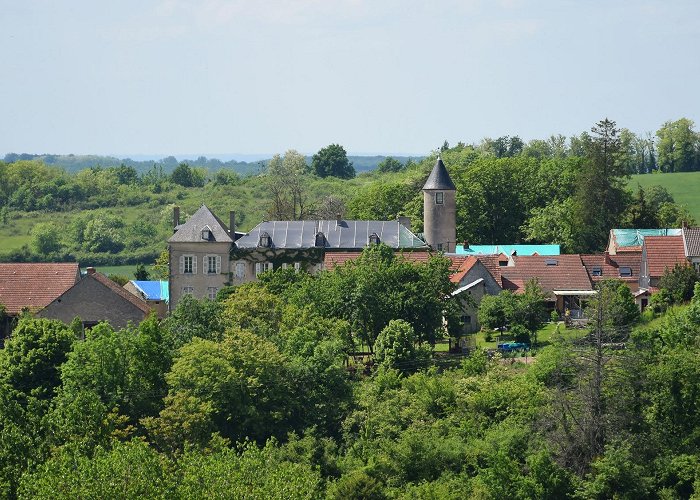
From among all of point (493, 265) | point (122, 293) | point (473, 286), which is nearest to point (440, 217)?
point (493, 265)

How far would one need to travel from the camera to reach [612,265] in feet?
247

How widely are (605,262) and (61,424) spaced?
35438 millimetres

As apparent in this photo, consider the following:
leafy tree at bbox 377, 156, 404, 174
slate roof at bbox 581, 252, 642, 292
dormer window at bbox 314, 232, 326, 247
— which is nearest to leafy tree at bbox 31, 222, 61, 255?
leafy tree at bbox 377, 156, 404, 174

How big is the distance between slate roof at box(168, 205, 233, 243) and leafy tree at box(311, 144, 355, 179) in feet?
264

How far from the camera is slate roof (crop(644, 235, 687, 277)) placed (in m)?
69.3

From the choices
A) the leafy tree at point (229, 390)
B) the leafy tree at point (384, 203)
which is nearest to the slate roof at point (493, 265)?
the leafy tree at point (229, 390)

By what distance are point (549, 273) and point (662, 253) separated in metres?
5.72

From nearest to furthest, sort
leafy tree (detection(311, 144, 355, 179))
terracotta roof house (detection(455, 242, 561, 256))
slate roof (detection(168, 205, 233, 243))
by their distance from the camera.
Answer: slate roof (detection(168, 205, 233, 243))
terracotta roof house (detection(455, 242, 561, 256))
leafy tree (detection(311, 144, 355, 179))

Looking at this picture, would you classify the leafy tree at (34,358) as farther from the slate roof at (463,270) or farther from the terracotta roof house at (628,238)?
the terracotta roof house at (628,238)

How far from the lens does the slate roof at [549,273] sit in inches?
2840

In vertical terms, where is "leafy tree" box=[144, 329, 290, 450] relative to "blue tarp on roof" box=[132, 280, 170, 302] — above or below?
below

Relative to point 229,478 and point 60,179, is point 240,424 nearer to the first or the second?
point 229,478

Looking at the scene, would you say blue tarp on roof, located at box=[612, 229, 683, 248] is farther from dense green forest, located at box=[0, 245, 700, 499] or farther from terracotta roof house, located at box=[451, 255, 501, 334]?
dense green forest, located at box=[0, 245, 700, 499]

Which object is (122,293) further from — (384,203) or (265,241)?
(384,203)
